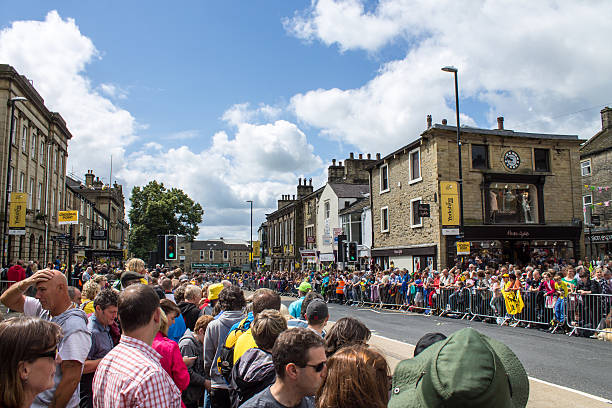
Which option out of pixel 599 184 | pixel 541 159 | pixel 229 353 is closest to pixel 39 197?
pixel 541 159

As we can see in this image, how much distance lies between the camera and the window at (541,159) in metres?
26.9

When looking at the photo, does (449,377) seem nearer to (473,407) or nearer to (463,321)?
(473,407)

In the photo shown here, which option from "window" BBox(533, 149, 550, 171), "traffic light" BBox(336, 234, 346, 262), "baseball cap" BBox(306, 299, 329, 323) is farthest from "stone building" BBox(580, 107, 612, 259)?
"baseball cap" BBox(306, 299, 329, 323)

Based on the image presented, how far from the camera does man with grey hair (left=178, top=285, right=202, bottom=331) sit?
6.51m

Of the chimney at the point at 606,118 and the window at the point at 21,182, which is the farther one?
the chimney at the point at 606,118

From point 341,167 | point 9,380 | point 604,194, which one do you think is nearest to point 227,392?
point 9,380

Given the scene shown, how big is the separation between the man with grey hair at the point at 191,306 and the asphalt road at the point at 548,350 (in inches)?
219

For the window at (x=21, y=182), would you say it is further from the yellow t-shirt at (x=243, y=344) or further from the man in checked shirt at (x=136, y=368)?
the man in checked shirt at (x=136, y=368)

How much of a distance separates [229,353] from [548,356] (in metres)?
7.66

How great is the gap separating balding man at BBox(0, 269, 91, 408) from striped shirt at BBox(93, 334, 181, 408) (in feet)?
1.76

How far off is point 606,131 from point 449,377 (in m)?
42.3

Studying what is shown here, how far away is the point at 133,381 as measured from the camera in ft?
8.73

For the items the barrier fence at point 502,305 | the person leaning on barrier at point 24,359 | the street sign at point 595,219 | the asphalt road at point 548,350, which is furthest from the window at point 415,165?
the person leaning on barrier at point 24,359

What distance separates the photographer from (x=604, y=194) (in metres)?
34.4
